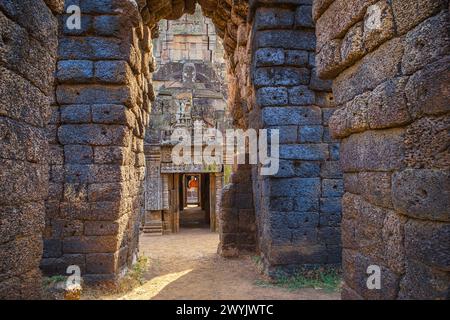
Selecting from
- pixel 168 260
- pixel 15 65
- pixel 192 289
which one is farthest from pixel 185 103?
pixel 15 65

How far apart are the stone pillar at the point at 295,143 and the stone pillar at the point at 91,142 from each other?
2.29 metres

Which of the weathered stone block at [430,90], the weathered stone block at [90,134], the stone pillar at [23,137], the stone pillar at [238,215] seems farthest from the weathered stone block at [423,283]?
the stone pillar at [238,215]

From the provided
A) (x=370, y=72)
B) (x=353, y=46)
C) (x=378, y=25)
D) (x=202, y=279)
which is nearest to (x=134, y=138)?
(x=202, y=279)

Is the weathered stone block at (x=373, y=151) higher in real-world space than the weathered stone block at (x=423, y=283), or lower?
higher

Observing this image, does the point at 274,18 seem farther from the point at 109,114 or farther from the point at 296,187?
the point at 109,114

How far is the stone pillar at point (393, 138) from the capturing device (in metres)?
1.64

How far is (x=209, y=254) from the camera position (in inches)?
336

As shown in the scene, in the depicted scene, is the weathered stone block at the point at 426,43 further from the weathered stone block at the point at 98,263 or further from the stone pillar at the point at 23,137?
the weathered stone block at the point at 98,263

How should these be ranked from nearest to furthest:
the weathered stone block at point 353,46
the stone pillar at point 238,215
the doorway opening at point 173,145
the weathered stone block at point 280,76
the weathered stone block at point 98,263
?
the weathered stone block at point 353,46 < the weathered stone block at point 98,263 < the weathered stone block at point 280,76 < the stone pillar at point 238,215 < the doorway opening at point 173,145

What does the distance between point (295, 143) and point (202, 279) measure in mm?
3033

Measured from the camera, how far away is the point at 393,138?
2.01m

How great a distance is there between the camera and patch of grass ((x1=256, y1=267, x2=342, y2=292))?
529 centimetres

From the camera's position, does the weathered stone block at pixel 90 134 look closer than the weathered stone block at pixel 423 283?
No

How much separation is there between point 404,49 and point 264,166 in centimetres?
413
